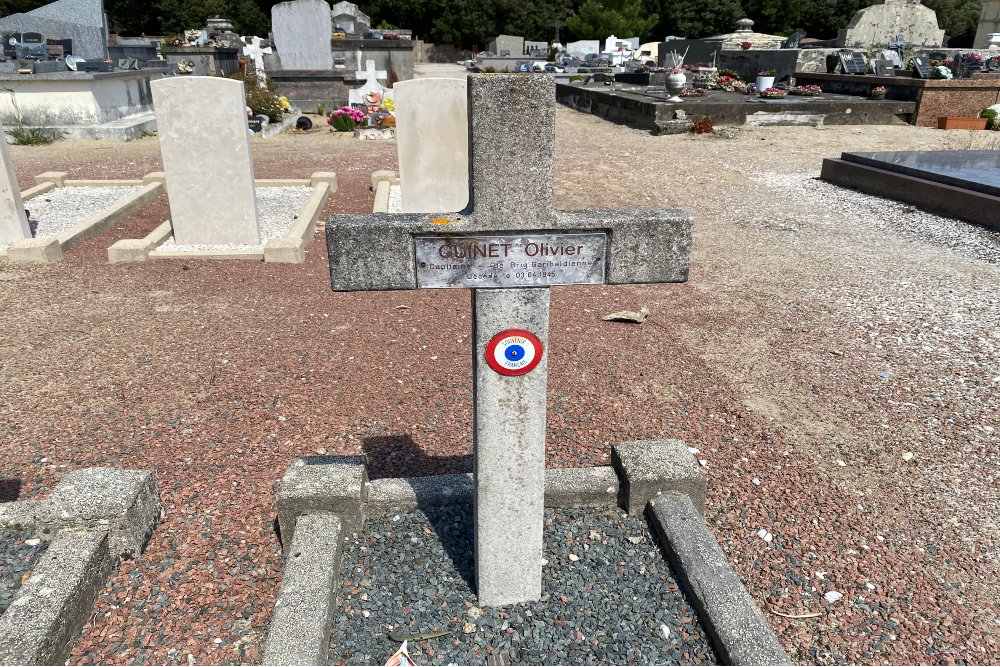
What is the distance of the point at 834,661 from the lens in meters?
2.44

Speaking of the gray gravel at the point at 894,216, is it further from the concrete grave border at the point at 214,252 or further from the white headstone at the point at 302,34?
the white headstone at the point at 302,34

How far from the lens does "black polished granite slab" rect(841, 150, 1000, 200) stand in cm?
864

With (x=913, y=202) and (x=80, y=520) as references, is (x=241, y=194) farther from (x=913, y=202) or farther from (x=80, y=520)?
(x=913, y=202)

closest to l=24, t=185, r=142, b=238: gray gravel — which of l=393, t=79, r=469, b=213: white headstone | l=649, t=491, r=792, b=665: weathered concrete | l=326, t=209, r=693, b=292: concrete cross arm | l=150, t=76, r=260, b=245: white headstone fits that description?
l=150, t=76, r=260, b=245: white headstone

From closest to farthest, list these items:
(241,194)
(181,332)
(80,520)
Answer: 1. (80,520)
2. (181,332)
3. (241,194)

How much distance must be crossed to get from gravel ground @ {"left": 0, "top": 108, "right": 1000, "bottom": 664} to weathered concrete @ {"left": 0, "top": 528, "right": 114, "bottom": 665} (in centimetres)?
8

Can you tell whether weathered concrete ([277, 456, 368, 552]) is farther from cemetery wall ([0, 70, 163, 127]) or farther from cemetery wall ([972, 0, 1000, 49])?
cemetery wall ([972, 0, 1000, 49])

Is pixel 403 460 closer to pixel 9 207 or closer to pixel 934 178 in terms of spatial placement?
pixel 9 207

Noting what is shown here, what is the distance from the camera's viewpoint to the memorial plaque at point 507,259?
6.63 feet

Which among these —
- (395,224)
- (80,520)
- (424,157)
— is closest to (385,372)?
(80,520)

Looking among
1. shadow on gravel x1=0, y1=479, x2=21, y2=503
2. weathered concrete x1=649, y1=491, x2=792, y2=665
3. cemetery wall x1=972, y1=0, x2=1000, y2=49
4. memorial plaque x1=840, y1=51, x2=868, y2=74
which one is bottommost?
shadow on gravel x1=0, y1=479, x2=21, y2=503

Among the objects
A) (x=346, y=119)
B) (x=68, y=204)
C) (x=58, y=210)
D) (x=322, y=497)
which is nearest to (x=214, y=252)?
(x=58, y=210)

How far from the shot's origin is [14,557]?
2.71 m

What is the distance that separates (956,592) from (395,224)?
2.69m
